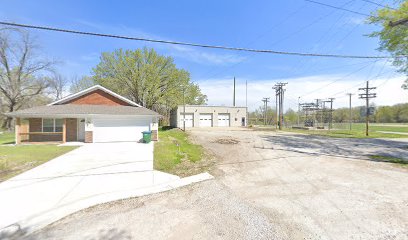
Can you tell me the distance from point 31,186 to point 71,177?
1.16m

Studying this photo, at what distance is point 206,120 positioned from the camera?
39906 mm

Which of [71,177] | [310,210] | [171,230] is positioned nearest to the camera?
[171,230]

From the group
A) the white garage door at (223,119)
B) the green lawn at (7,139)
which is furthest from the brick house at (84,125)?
the white garage door at (223,119)

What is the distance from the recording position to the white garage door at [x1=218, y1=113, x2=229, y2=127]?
133 feet

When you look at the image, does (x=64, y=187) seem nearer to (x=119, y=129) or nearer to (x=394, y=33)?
(x=119, y=129)

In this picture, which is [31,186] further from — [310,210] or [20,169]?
[310,210]

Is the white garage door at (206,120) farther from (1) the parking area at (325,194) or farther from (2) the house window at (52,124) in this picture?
(1) the parking area at (325,194)

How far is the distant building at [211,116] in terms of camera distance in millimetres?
38844

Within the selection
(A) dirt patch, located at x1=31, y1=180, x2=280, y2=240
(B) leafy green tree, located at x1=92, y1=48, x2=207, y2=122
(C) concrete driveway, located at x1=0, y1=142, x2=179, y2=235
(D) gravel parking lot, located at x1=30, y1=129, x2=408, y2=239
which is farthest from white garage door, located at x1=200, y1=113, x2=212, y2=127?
(A) dirt patch, located at x1=31, y1=180, x2=280, y2=240

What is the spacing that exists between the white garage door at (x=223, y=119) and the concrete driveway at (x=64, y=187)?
31691 mm

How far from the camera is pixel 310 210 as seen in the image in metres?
4.58

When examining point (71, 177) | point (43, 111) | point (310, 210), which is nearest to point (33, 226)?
point (71, 177)

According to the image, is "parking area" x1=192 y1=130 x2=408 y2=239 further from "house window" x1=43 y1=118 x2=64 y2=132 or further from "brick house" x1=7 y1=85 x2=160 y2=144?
"house window" x1=43 y1=118 x2=64 y2=132

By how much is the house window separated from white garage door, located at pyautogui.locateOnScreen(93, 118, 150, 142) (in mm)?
4109
